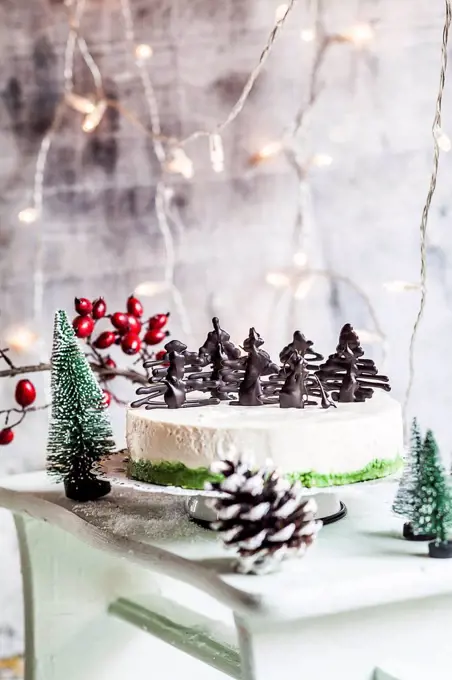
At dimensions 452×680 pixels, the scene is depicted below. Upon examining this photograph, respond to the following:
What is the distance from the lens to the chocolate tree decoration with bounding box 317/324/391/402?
1.25 metres

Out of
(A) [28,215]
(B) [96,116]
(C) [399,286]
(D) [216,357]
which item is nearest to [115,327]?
(D) [216,357]

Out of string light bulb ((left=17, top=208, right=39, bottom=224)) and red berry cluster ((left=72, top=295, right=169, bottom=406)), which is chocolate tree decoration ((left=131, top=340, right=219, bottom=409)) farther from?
string light bulb ((left=17, top=208, right=39, bottom=224))

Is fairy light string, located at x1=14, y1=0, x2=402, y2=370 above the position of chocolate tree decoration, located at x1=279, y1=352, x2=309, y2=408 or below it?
above

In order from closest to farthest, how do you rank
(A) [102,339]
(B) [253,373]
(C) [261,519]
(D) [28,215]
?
1. (C) [261,519]
2. (B) [253,373]
3. (A) [102,339]
4. (D) [28,215]

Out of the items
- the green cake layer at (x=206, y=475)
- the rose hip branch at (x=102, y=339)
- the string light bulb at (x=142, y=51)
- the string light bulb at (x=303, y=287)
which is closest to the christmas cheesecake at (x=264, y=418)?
the green cake layer at (x=206, y=475)

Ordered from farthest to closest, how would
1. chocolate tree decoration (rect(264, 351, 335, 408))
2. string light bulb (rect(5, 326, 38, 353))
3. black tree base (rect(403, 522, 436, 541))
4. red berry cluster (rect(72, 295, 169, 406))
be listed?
string light bulb (rect(5, 326, 38, 353)), red berry cluster (rect(72, 295, 169, 406)), chocolate tree decoration (rect(264, 351, 335, 408)), black tree base (rect(403, 522, 436, 541))

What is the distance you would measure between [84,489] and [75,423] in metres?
0.09

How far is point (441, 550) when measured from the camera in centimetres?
96

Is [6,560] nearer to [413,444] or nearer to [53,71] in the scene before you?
[53,71]

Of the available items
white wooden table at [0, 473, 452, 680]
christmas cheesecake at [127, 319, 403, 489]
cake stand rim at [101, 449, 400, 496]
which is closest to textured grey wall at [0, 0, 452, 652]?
white wooden table at [0, 473, 452, 680]

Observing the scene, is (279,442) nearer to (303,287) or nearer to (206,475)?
(206,475)

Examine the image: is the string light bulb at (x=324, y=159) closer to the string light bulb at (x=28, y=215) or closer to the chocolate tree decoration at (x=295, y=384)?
the string light bulb at (x=28, y=215)

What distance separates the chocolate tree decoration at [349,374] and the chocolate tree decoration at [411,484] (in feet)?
0.79

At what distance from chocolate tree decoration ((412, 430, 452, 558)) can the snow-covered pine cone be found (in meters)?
0.12
